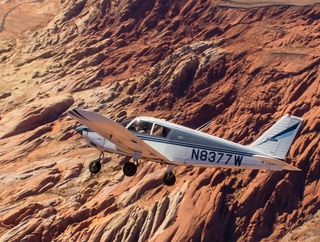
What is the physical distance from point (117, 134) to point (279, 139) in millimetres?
8427

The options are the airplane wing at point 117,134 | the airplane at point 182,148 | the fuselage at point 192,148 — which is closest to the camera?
the airplane wing at point 117,134

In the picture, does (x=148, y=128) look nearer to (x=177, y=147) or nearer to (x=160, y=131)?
(x=160, y=131)

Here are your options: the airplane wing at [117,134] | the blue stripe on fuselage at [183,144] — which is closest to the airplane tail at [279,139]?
the blue stripe on fuselage at [183,144]

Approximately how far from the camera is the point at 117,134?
34562 mm

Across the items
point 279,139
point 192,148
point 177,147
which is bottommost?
point 177,147

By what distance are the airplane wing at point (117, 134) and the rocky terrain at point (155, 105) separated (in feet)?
81.9

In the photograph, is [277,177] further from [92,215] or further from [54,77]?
[54,77]

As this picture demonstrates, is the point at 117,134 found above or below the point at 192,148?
below

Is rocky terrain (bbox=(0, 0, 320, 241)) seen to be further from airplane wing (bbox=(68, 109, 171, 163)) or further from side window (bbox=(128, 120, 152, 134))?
airplane wing (bbox=(68, 109, 171, 163))

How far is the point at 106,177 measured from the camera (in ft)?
215

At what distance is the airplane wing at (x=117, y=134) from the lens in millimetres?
32562

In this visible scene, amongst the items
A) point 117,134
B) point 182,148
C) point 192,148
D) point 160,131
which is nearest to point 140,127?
point 160,131

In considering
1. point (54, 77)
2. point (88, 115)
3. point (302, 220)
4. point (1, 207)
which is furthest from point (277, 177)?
point (88, 115)

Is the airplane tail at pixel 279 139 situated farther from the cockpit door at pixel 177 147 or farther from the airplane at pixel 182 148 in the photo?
the cockpit door at pixel 177 147
